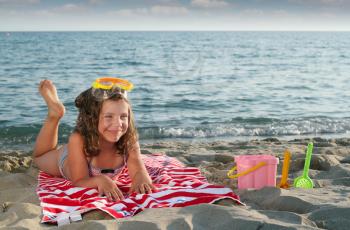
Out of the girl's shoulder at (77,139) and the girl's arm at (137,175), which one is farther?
the girl's shoulder at (77,139)

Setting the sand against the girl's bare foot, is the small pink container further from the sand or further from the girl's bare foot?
the girl's bare foot

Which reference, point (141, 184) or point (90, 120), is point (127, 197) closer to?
point (141, 184)

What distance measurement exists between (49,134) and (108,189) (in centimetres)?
132

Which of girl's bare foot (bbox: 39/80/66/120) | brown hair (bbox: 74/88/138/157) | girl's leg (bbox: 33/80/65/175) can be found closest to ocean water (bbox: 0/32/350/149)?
girl's leg (bbox: 33/80/65/175)

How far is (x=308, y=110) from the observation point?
10.7m

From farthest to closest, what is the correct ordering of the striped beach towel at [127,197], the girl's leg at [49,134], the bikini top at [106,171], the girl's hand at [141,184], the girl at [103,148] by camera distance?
the girl's leg at [49,134] < the bikini top at [106,171] < the girl at [103,148] < the girl's hand at [141,184] < the striped beach towel at [127,197]

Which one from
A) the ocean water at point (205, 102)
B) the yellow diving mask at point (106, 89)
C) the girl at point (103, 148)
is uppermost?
the yellow diving mask at point (106, 89)

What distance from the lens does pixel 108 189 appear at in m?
3.47

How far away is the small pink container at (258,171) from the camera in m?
3.70

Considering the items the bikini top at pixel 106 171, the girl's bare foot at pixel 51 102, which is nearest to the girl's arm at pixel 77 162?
the bikini top at pixel 106 171

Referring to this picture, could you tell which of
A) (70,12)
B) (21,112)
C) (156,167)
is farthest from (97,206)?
(70,12)

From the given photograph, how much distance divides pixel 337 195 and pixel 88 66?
765 inches

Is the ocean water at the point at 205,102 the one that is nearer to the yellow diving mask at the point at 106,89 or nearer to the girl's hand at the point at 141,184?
the yellow diving mask at the point at 106,89

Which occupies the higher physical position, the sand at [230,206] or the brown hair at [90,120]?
the brown hair at [90,120]
